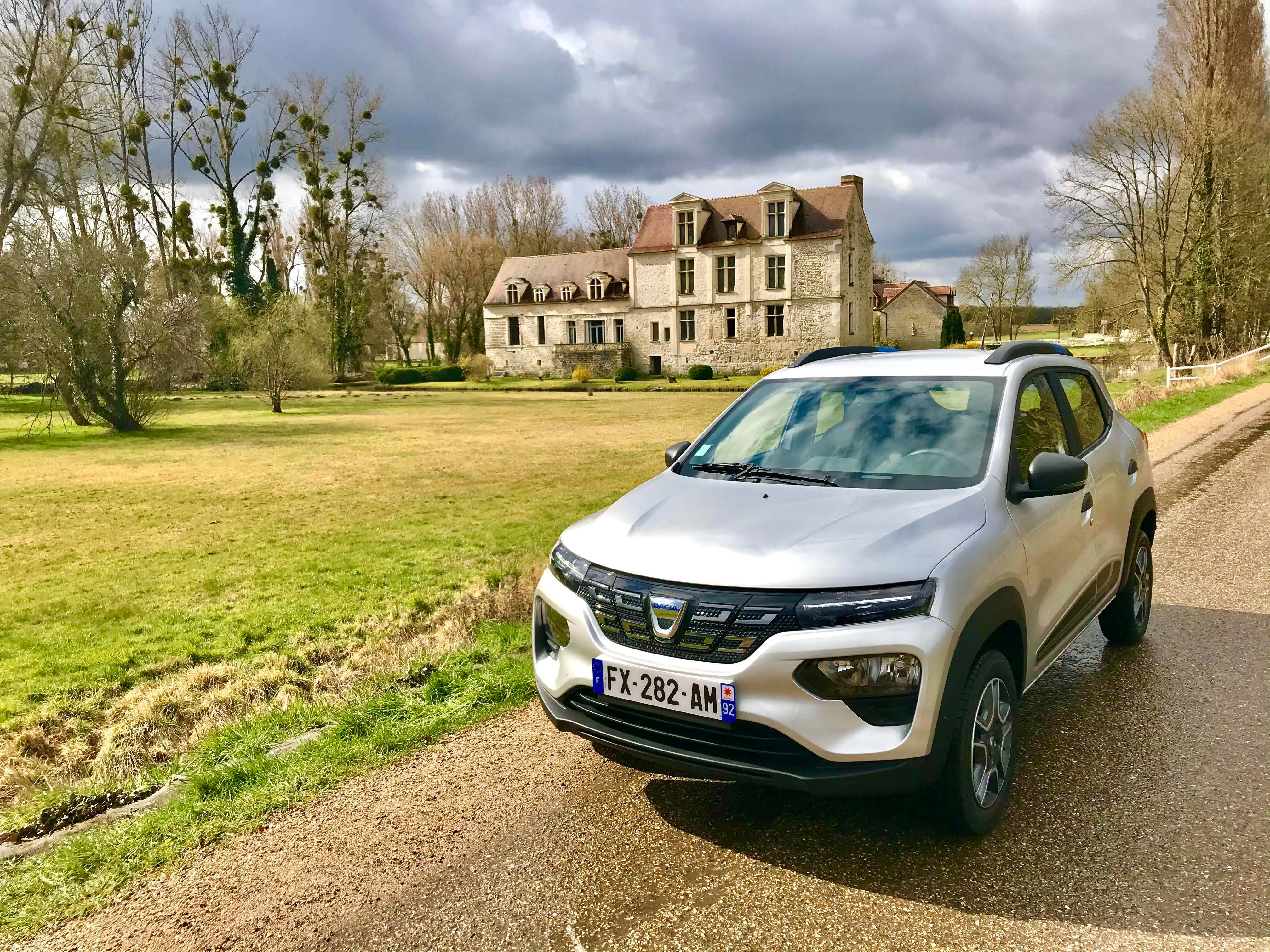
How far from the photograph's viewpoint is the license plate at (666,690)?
313cm

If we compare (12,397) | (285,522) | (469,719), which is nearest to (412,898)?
(469,719)

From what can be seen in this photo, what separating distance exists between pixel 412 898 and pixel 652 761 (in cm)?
101

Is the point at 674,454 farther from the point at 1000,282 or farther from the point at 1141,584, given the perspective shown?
the point at 1000,282

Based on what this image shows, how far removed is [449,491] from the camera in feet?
53.2

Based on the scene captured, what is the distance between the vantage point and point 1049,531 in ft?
13.4

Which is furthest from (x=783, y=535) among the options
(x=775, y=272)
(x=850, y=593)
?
(x=775, y=272)

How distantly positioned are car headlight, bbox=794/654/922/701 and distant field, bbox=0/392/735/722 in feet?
18.9

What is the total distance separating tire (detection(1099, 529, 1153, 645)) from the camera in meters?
5.52

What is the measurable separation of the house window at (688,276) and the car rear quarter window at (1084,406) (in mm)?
63421

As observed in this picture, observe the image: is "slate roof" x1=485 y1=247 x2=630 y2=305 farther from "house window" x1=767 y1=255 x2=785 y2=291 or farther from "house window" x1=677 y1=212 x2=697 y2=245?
"house window" x1=767 y1=255 x2=785 y2=291

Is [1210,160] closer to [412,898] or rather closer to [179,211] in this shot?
[412,898]

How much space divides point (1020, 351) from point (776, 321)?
→ 205ft

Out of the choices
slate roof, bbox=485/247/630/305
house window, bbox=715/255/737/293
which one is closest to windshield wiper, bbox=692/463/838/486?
house window, bbox=715/255/737/293

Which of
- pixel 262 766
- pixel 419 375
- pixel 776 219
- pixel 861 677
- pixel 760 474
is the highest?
pixel 776 219
